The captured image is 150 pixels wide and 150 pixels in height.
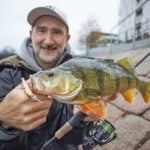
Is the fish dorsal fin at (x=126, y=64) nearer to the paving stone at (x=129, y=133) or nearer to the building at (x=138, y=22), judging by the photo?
the paving stone at (x=129, y=133)

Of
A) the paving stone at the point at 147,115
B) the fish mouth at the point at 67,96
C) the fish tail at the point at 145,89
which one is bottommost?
the paving stone at the point at 147,115

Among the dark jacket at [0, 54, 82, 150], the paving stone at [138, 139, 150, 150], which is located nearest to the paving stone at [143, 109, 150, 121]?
the paving stone at [138, 139, 150, 150]

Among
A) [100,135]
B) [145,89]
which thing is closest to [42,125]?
[100,135]

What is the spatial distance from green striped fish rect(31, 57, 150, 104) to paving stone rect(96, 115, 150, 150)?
161 cm

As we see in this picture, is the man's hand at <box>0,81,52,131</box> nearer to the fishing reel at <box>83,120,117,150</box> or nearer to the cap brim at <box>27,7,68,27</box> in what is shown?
the fishing reel at <box>83,120,117,150</box>

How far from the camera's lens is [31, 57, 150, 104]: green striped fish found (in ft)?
6.48

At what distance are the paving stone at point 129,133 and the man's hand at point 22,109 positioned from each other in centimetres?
227

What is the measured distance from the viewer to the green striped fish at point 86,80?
1976 mm

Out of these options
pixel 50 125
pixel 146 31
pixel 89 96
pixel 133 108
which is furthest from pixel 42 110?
pixel 146 31

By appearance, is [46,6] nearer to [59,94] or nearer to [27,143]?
[27,143]

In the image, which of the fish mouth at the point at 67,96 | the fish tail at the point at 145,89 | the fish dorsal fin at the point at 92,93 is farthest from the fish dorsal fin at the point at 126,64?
the fish mouth at the point at 67,96

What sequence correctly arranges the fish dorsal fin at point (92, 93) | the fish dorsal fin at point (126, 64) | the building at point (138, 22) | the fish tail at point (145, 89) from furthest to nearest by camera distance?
the building at point (138, 22) < the fish tail at point (145, 89) < the fish dorsal fin at point (126, 64) < the fish dorsal fin at point (92, 93)

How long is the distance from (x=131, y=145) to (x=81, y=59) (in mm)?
2202

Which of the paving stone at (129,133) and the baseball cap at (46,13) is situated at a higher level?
the baseball cap at (46,13)
